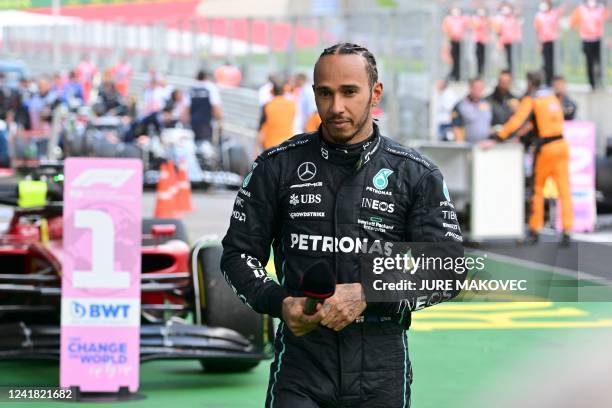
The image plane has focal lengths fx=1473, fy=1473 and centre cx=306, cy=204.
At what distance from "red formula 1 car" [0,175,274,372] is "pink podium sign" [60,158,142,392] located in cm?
29

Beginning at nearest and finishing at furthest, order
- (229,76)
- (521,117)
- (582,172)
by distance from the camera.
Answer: (521,117) < (582,172) < (229,76)

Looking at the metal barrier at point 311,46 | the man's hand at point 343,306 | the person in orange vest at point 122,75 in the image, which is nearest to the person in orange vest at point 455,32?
the metal barrier at point 311,46

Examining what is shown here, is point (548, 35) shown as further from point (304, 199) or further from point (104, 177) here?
point (304, 199)

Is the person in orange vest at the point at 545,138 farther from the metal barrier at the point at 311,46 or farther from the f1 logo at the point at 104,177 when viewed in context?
the metal barrier at the point at 311,46

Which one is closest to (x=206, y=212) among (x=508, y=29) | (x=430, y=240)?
(x=508, y=29)

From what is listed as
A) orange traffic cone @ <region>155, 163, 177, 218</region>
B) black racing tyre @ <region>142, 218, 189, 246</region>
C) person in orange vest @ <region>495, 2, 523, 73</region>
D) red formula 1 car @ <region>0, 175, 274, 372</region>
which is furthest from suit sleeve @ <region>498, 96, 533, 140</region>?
person in orange vest @ <region>495, 2, 523, 73</region>

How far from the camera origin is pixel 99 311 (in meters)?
7.87

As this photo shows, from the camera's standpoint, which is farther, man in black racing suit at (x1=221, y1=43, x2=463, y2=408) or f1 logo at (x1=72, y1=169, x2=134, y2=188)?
f1 logo at (x1=72, y1=169, x2=134, y2=188)

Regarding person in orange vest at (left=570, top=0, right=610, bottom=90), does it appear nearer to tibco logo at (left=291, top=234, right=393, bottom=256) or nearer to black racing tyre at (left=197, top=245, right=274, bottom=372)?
black racing tyre at (left=197, top=245, right=274, bottom=372)

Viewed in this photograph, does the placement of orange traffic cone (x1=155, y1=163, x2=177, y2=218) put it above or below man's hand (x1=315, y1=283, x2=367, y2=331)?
below

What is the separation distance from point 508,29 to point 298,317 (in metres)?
24.8

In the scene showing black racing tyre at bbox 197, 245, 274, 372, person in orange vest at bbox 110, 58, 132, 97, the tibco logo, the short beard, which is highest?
the short beard

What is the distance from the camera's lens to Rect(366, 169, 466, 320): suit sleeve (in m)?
3.89

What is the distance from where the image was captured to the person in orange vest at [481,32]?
28.5 metres
